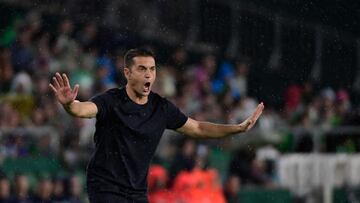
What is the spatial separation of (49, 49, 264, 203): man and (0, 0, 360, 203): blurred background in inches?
217

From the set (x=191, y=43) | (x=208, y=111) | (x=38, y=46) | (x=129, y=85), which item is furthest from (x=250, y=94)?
(x=129, y=85)

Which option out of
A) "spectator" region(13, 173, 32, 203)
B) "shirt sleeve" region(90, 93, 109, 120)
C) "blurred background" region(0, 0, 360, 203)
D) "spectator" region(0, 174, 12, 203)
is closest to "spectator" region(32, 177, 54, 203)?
"blurred background" region(0, 0, 360, 203)

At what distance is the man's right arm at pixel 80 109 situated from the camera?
840cm

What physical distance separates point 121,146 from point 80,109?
1.63ft

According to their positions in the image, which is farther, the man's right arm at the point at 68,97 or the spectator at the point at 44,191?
the spectator at the point at 44,191

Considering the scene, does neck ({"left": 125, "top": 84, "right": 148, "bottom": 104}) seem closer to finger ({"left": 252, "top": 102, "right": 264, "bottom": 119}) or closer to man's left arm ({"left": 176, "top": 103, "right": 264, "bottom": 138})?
man's left arm ({"left": 176, "top": 103, "right": 264, "bottom": 138})

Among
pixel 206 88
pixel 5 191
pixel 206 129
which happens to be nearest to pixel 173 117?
pixel 206 129

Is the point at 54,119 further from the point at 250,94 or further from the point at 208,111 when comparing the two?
the point at 250,94

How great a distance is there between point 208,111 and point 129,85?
8.99 metres

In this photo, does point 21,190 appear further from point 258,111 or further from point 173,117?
point 258,111

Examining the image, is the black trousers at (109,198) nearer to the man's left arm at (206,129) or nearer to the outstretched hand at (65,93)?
the outstretched hand at (65,93)

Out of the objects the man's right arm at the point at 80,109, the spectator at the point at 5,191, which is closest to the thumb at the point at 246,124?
the man's right arm at the point at 80,109

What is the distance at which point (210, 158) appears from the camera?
1625 cm

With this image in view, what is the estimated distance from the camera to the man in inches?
342
